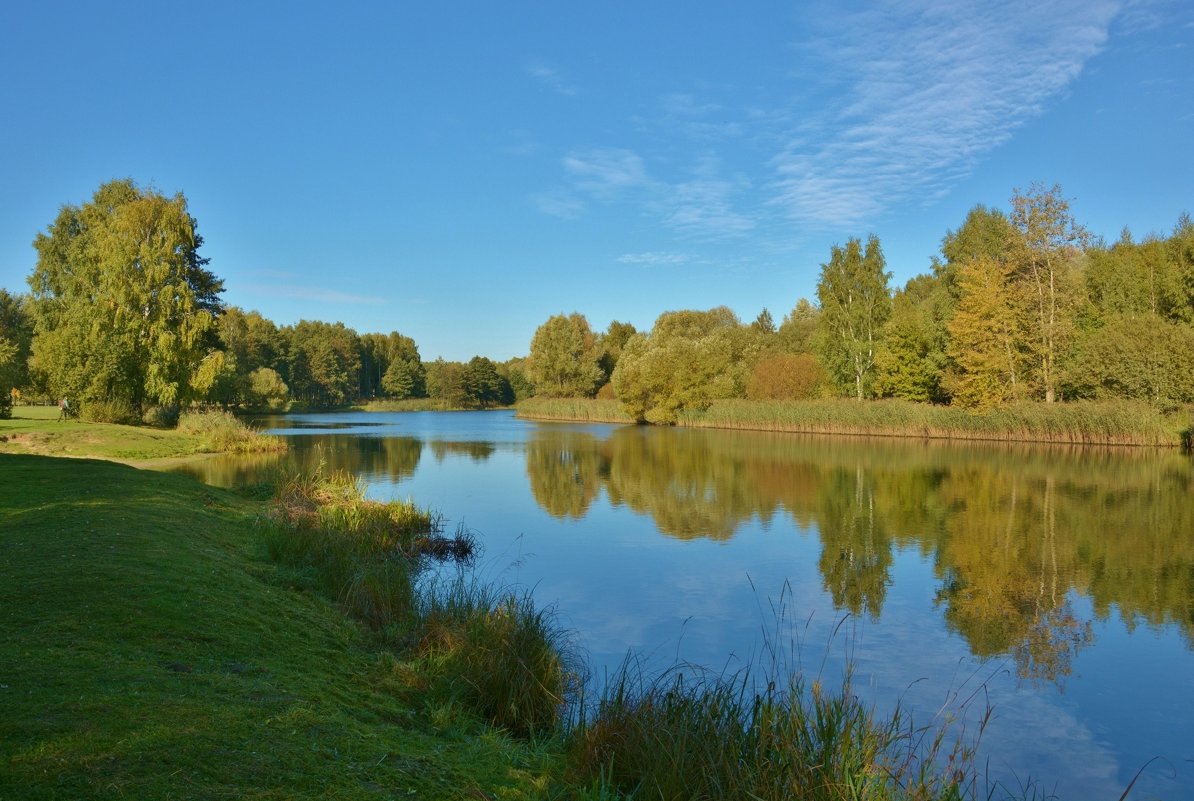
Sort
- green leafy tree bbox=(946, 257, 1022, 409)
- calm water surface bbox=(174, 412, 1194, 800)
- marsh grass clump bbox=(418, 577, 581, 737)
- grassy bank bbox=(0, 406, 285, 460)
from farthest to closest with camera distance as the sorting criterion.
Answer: green leafy tree bbox=(946, 257, 1022, 409) < grassy bank bbox=(0, 406, 285, 460) < calm water surface bbox=(174, 412, 1194, 800) < marsh grass clump bbox=(418, 577, 581, 737)

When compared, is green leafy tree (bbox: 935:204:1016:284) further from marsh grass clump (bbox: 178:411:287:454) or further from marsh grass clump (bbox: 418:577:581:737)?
marsh grass clump (bbox: 418:577:581:737)

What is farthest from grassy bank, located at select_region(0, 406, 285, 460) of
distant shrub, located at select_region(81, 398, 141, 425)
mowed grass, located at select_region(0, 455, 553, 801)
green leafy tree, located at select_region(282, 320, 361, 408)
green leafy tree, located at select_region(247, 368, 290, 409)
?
green leafy tree, located at select_region(282, 320, 361, 408)

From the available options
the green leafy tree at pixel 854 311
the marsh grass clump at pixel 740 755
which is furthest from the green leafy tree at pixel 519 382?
the marsh grass clump at pixel 740 755

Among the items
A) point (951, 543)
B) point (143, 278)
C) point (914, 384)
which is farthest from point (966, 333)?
point (143, 278)

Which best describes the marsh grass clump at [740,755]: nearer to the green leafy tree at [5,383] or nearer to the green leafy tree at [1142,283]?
the green leafy tree at [5,383]

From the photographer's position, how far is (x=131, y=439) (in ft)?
91.0

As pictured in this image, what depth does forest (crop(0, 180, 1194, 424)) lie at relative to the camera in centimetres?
3466

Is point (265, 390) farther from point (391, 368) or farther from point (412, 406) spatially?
point (391, 368)

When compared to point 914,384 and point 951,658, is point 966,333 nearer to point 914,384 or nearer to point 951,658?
point 914,384

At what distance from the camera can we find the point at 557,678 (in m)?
6.71

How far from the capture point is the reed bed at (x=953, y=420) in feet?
111

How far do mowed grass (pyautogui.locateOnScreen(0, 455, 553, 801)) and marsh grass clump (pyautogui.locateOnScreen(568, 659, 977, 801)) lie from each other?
488 mm

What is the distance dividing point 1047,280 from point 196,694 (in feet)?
154

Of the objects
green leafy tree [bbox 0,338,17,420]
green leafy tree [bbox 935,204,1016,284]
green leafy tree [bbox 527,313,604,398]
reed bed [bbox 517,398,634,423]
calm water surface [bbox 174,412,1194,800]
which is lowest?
calm water surface [bbox 174,412,1194,800]
